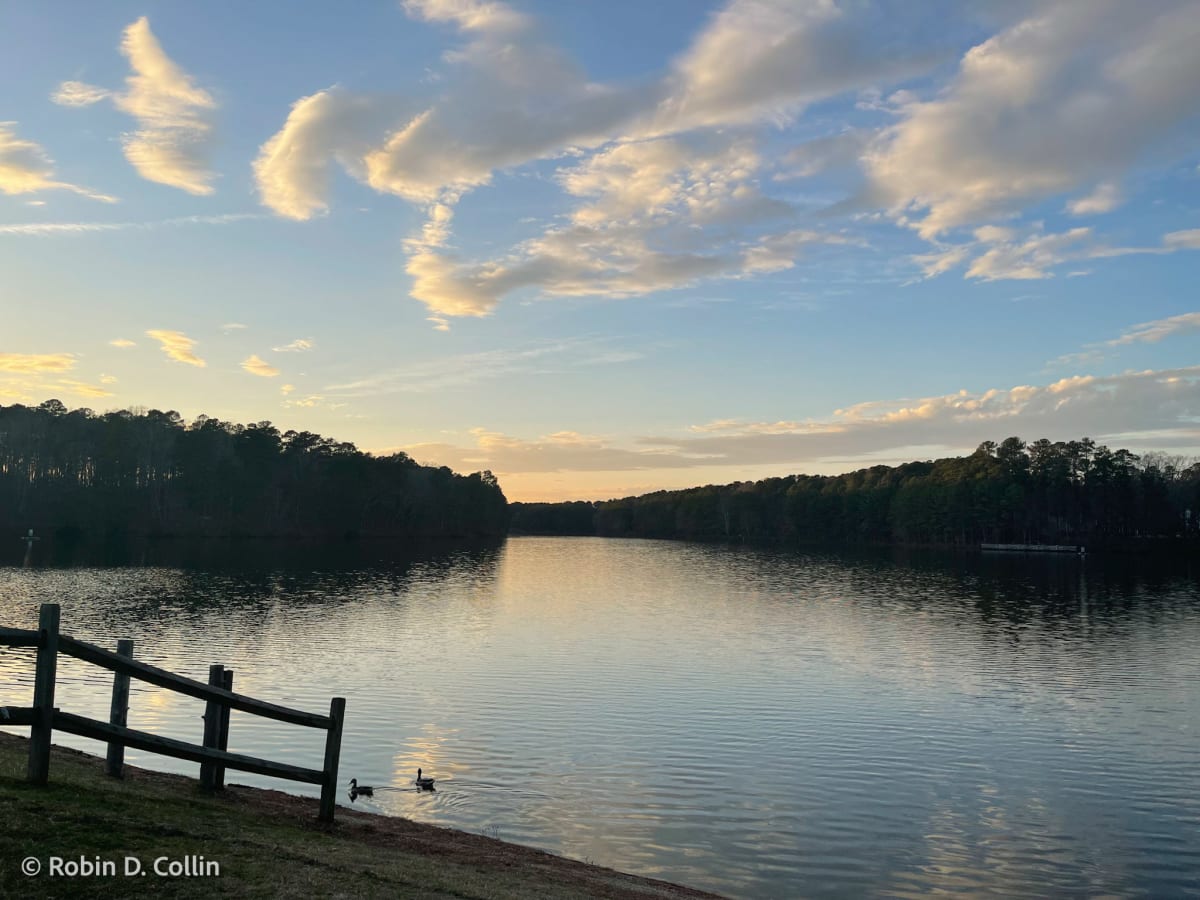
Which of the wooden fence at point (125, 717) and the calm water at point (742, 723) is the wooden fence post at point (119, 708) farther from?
the calm water at point (742, 723)

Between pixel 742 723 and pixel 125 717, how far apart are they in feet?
67.2

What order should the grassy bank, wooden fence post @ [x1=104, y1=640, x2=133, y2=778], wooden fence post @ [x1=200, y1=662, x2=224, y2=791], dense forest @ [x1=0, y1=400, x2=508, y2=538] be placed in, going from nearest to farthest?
the grassy bank, wooden fence post @ [x1=104, y1=640, x2=133, y2=778], wooden fence post @ [x1=200, y1=662, x2=224, y2=791], dense forest @ [x1=0, y1=400, x2=508, y2=538]

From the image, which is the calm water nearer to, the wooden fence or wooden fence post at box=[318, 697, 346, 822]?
wooden fence post at box=[318, 697, 346, 822]

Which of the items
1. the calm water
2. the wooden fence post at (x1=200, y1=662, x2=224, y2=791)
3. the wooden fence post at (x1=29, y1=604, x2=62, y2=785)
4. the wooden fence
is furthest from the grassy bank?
the calm water

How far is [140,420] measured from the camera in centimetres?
16762

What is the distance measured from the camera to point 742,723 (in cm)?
2838

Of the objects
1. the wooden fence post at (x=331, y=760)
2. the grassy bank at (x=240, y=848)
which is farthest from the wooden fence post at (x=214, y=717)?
the wooden fence post at (x=331, y=760)

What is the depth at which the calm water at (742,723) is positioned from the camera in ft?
57.4

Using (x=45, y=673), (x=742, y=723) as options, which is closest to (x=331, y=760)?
(x=45, y=673)

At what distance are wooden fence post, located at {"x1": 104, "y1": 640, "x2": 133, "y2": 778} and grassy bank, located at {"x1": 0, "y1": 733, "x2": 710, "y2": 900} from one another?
0.35 meters

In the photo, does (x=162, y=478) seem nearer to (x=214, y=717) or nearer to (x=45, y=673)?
(x=214, y=717)

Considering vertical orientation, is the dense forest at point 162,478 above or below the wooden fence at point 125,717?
above

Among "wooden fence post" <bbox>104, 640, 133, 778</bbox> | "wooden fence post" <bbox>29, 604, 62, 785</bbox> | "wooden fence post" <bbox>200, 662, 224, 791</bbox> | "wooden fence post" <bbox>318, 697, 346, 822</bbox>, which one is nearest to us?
"wooden fence post" <bbox>29, 604, 62, 785</bbox>

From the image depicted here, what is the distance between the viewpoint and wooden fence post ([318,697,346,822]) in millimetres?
13273
